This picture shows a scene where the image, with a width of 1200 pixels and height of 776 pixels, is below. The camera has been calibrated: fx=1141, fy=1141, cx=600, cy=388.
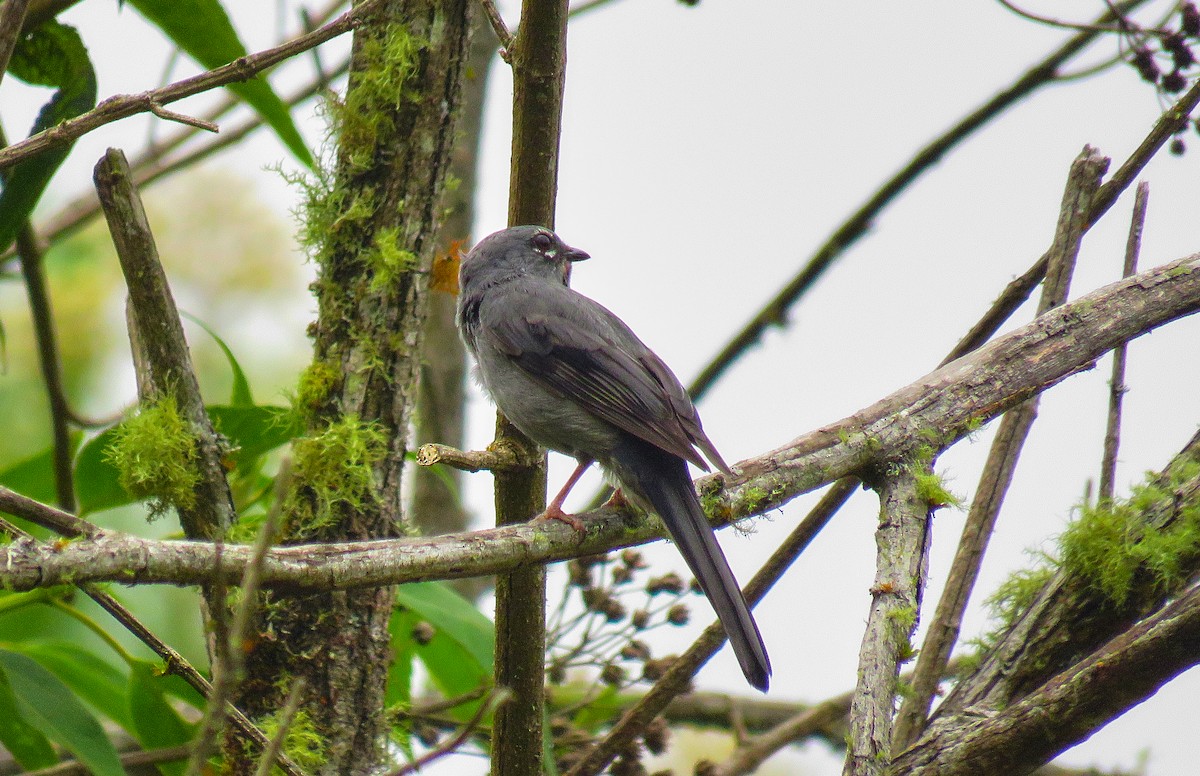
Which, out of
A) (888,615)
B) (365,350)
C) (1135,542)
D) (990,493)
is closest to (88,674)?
(365,350)

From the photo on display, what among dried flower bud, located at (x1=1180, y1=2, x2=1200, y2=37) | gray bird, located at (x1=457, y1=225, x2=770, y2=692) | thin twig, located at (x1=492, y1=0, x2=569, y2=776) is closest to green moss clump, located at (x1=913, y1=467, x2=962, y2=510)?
gray bird, located at (x1=457, y1=225, x2=770, y2=692)

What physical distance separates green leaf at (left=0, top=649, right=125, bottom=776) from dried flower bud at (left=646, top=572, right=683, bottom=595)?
1983 millimetres

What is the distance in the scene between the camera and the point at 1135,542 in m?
3.16

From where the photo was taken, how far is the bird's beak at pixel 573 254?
525 centimetres

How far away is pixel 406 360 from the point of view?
3.77 meters

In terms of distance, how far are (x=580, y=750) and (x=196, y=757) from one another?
3021 mm

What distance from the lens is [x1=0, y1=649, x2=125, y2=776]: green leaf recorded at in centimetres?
328

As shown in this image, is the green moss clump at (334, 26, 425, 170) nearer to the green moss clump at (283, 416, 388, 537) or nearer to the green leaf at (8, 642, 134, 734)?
the green moss clump at (283, 416, 388, 537)

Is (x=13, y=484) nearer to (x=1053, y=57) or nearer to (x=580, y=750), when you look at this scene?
(x=580, y=750)

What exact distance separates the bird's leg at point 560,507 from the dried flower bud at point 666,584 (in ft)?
1.71

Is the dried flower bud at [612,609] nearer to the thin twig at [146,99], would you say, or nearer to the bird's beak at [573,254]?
the bird's beak at [573,254]

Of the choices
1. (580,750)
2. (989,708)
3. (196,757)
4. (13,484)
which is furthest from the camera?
(580,750)

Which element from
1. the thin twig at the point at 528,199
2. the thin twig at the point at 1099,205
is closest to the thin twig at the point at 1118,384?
the thin twig at the point at 1099,205

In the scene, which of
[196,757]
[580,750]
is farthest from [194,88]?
[580,750]
